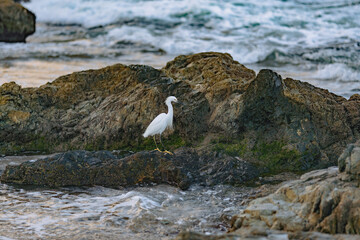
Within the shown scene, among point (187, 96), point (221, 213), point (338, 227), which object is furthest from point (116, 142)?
point (338, 227)

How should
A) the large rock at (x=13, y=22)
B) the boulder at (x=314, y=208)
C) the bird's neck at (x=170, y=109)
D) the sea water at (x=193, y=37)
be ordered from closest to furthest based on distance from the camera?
the boulder at (x=314, y=208) < the bird's neck at (x=170, y=109) < the sea water at (x=193, y=37) < the large rock at (x=13, y=22)

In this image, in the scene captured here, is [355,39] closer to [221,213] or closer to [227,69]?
[227,69]

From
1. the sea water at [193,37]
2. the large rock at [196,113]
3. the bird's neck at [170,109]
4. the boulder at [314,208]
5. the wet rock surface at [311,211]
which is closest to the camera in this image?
the wet rock surface at [311,211]

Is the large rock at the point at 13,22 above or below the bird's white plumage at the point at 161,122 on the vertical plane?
above

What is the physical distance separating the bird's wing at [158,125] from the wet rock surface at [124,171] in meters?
0.61

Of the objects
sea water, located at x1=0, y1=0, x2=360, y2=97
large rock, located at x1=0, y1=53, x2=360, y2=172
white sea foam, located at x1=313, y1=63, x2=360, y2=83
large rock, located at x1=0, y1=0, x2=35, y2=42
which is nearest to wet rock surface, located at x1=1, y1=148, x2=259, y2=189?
large rock, located at x1=0, y1=53, x2=360, y2=172

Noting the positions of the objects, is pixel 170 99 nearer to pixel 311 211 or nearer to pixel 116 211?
pixel 116 211

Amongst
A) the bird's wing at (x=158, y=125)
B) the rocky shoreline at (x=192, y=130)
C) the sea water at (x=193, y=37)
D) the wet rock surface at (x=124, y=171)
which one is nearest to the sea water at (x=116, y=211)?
the wet rock surface at (x=124, y=171)

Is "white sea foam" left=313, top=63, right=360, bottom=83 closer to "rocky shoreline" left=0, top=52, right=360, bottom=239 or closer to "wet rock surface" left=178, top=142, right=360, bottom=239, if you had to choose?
"rocky shoreline" left=0, top=52, right=360, bottom=239

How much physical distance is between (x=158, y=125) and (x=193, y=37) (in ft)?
40.7

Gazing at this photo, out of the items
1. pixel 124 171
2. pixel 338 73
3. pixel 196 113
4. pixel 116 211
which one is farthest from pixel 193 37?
pixel 116 211

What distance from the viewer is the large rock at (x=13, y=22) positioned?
1786 centimetres

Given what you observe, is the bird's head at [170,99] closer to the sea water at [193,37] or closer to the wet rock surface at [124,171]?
the wet rock surface at [124,171]

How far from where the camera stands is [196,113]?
762 cm
